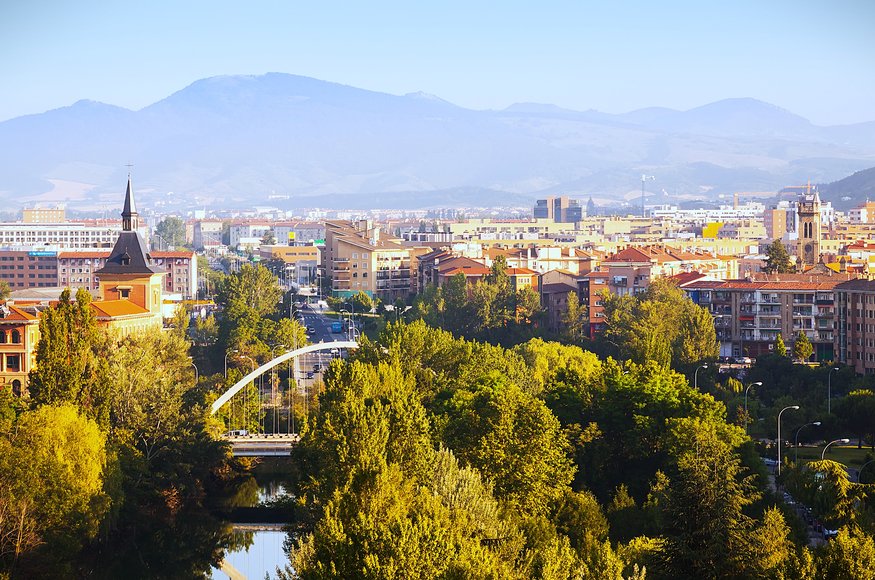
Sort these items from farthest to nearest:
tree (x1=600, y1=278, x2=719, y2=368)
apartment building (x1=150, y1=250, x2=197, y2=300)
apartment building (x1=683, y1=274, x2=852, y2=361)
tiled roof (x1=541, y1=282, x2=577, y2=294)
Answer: apartment building (x1=150, y1=250, x2=197, y2=300) → tiled roof (x1=541, y1=282, x2=577, y2=294) → apartment building (x1=683, y1=274, x2=852, y2=361) → tree (x1=600, y1=278, x2=719, y2=368)

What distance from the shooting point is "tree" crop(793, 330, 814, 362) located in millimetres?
78938

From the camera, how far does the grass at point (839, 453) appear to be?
5559 centimetres

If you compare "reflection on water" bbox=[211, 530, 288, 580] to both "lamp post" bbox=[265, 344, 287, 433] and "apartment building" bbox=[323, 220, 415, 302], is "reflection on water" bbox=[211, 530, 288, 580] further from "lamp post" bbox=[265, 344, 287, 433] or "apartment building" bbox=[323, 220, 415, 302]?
"apartment building" bbox=[323, 220, 415, 302]

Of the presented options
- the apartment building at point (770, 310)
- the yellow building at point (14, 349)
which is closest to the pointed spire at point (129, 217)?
the yellow building at point (14, 349)

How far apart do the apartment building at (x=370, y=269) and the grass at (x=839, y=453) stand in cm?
7812

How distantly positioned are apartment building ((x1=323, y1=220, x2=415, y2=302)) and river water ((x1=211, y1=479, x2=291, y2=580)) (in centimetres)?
7999

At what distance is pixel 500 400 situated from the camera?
49875 millimetres

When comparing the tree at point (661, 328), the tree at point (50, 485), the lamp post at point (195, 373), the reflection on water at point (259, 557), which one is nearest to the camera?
the tree at point (50, 485)

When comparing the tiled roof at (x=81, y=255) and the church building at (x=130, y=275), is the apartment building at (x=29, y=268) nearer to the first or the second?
the tiled roof at (x=81, y=255)

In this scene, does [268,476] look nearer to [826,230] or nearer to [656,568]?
[656,568]

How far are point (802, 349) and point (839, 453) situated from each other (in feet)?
69.5

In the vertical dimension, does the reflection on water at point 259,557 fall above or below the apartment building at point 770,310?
below

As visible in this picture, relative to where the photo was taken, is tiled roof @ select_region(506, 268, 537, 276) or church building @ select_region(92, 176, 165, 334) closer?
church building @ select_region(92, 176, 165, 334)

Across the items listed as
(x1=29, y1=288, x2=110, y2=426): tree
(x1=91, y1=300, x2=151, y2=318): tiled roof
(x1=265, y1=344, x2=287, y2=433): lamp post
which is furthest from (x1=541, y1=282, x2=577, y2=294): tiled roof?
(x1=29, y1=288, x2=110, y2=426): tree
